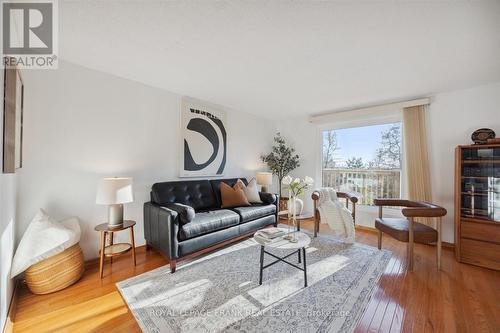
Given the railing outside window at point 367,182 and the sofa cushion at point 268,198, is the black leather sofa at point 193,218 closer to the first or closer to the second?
the sofa cushion at point 268,198

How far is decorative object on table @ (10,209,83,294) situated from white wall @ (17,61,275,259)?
32 centimetres

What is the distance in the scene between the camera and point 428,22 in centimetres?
153

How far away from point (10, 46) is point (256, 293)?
119 inches

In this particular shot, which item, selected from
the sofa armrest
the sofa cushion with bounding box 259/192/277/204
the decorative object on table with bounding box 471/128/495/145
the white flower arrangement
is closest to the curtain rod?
the decorative object on table with bounding box 471/128/495/145

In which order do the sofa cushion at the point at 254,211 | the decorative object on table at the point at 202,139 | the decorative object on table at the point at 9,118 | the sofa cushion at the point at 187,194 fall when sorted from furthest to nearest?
1. the decorative object on table at the point at 202,139
2. the sofa cushion at the point at 254,211
3. the sofa cushion at the point at 187,194
4. the decorative object on table at the point at 9,118

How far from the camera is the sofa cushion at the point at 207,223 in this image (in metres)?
2.16

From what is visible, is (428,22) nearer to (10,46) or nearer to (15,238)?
(10,46)

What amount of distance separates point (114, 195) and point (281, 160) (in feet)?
10.7

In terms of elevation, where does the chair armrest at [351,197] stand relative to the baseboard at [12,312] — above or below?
above

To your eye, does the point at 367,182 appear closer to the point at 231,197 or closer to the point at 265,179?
the point at 265,179

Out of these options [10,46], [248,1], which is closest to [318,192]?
[248,1]

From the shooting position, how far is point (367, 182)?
377 cm

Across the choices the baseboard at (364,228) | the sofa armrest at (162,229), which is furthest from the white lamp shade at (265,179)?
the sofa armrest at (162,229)

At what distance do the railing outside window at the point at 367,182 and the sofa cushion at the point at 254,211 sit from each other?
1677 mm
